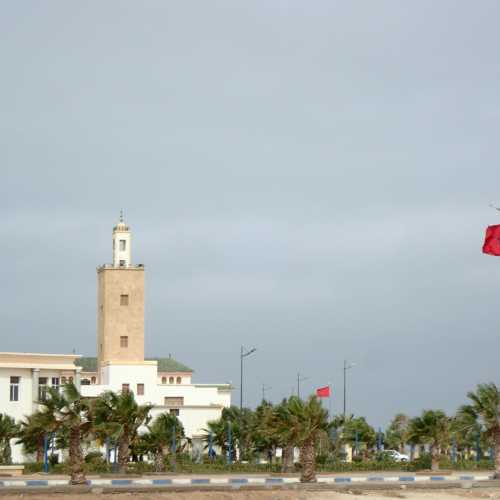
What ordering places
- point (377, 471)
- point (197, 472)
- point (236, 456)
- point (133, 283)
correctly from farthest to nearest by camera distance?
point (133, 283) < point (236, 456) < point (377, 471) < point (197, 472)

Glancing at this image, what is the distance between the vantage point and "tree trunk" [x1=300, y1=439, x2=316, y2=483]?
1845 inches

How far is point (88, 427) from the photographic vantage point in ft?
149

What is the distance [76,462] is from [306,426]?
1026 centimetres

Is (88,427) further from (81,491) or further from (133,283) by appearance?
(133,283)

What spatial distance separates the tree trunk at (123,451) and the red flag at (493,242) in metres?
19.0

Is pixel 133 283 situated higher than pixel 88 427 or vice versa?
pixel 133 283

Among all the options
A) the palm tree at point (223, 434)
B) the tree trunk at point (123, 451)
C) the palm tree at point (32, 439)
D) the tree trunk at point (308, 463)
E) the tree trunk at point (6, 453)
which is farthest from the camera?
the palm tree at point (223, 434)

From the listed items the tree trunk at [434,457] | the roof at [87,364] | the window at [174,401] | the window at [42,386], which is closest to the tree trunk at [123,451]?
the tree trunk at [434,457]

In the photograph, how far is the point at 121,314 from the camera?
273 feet

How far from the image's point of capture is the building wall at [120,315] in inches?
3258

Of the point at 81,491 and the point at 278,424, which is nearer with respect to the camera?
the point at 81,491

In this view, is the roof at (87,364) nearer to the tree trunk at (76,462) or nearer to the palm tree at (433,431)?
the palm tree at (433,431)

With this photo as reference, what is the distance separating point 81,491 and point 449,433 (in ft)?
84.1

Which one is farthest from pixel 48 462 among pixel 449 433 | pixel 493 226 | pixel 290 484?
pixel 493 226
